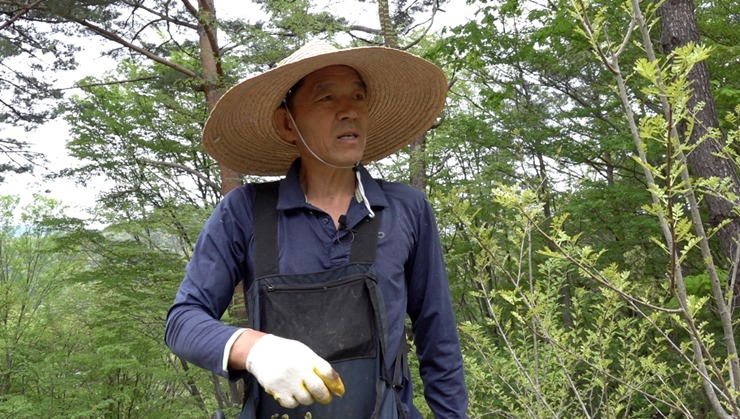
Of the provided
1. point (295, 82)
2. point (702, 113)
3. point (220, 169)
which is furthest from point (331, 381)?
point (220, 169)

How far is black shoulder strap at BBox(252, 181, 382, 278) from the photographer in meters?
1.39

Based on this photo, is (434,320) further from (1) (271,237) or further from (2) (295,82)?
(2) (295,82)

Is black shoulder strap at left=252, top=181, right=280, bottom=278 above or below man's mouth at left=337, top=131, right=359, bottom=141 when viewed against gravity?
below

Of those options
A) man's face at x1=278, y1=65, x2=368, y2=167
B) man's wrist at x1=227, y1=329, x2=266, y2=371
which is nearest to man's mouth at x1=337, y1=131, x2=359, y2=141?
man's face at x1=278, y1=65, x2=368, y2=167

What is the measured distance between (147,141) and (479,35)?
6.14 m

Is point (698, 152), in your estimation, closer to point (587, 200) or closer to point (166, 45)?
point (587, 200)

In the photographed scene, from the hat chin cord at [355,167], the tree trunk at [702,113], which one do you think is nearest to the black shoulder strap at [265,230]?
the hat chin cord at [355,167]

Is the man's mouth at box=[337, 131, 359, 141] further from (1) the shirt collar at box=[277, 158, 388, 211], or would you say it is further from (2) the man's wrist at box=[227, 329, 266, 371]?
(2) the man's wrist at box=[227, 329, 266, 371]

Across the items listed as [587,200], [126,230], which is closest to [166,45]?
[126,230]

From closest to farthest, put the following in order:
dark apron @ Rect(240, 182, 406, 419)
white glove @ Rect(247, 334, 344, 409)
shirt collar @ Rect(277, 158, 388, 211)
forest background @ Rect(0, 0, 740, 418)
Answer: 1. white glove @ Rect(247, 334, 344, 409)
2. dark apron @ Rect(240, 182, 406, 419)
3. shirt collar @ Rect(277, 158, 388, 211)
4. forest background @ Rect(0, 0, 740, 418)

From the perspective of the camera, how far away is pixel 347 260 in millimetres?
1442

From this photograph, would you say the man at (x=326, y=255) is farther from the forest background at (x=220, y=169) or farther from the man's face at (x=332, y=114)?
the forest background at (x=220, y=169)

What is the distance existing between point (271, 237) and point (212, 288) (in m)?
0.17

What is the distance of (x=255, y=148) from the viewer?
1.86 metres
